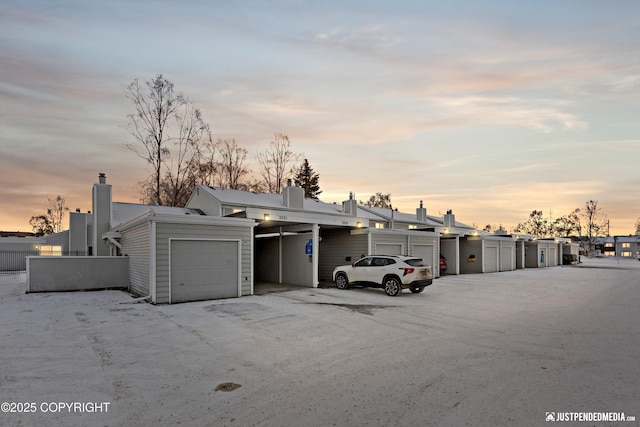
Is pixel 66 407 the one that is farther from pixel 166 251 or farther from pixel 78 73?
pixel 78 73

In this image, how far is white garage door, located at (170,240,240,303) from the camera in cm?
1172

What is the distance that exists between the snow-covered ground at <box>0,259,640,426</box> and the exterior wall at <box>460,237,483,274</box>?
1590 centimetres

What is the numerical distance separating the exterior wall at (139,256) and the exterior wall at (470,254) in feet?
72.0

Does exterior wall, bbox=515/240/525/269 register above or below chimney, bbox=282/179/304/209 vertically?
below

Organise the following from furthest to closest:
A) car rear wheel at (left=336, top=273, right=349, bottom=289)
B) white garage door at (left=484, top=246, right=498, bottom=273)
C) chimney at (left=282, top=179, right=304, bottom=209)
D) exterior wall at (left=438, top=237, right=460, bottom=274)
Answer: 1. white garage door at (left=484, top=246, right=498, bottom=273)
2. exterior wall at (left=438, top=237, right=460, bottom=274)
3. chimney at (left=282, top=179, right=304, bottom=209)
4. car rear wheel at (left=336, top=273, right=349, bottom=289)

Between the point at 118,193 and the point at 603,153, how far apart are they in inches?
1518

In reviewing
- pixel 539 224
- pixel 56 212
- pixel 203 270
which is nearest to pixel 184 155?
pixel 203 270

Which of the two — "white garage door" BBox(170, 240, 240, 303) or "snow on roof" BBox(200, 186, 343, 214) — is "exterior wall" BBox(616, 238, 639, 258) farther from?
"white garage door" BBox(170, 240, 240, 303)

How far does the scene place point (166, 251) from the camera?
11.5 meters

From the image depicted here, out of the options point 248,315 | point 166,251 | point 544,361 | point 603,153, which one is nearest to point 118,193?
point 166,251

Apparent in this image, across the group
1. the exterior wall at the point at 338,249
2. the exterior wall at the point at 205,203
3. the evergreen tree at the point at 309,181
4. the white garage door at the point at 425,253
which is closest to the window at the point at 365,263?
the exterior wall at the point at 338,249

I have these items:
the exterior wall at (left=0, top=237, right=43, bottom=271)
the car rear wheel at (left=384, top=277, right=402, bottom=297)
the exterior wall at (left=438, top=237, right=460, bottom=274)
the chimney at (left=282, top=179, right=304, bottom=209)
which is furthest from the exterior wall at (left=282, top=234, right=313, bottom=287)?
the exterior wall at (left=0, top=237, right=43, bottom=271)

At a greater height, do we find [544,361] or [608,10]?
[608,10]

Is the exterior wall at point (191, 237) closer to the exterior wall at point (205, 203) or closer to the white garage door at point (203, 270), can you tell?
the white garage door at point (203, 270)
